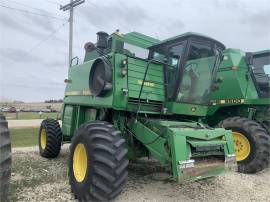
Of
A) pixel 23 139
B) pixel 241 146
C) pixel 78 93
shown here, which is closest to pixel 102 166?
pixel 78 93

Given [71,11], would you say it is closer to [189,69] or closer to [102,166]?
[189,69]

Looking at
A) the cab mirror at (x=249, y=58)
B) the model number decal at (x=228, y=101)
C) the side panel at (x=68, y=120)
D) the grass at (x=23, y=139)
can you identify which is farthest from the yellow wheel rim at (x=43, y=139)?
the cab mirror at (x=249, y=58)

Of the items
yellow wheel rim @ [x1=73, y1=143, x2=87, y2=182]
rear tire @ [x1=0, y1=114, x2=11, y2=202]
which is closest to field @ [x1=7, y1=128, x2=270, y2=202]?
yellow wheel rim @ [x1=73, y1=143, x2=87, y2=182]

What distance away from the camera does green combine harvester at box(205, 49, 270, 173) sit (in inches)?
290

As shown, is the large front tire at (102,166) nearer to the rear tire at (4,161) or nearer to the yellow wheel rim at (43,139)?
the rear tire at (4,161)

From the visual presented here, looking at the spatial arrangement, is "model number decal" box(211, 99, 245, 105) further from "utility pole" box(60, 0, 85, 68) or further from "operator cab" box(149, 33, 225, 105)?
"utility pole" box(60, 0, 85, 68)

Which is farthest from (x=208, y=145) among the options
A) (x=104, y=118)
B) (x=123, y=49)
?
(x=123, y=49)

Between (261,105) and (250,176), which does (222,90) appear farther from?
(250,176)

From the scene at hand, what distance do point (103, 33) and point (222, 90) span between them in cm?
424

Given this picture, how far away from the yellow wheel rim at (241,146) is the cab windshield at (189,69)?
176cm

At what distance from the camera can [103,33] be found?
6234 millimetres

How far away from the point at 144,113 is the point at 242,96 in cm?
382

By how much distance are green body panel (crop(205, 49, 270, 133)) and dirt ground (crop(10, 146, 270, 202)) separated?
73.3 inches

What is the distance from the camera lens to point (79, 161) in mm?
5098
